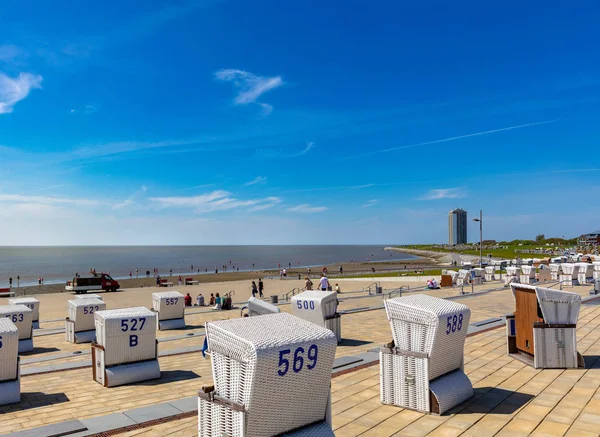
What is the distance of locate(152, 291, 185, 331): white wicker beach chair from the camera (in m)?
18.8

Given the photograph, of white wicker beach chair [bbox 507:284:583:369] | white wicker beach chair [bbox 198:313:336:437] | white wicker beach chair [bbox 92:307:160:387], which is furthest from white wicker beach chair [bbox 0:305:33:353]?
white wicker beach chair [bbox 507:284:583:369]

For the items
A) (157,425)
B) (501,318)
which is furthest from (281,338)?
(501,318)

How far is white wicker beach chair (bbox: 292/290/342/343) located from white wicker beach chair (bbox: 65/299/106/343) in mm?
7748

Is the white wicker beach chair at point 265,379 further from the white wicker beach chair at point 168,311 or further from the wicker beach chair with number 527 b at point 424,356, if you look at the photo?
the white wicker beach chair at point 168,311

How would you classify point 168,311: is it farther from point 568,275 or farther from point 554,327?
point 568,275

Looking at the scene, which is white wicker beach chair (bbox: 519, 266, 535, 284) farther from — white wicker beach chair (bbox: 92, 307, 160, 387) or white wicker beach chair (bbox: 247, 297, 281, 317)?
white wicker beach chair (bbox: 92, 307, 160, 387)

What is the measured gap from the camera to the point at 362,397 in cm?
817

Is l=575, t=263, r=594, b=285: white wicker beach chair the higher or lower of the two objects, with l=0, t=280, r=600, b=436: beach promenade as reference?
higher

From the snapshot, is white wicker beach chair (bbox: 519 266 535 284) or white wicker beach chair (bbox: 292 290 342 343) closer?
white wicker beach chair (bbox: 292 290 342 343)

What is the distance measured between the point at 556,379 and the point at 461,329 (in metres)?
3.05

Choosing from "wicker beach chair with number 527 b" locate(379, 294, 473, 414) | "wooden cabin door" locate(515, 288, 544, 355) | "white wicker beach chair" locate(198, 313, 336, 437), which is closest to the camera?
→ "white wicker beach chair" locate(198, 313, 336, 437)

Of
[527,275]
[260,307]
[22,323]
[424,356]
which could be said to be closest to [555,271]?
[527,275]

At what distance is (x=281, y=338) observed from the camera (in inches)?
185

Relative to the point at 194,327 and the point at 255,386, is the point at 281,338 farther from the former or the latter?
the point at 194,327
